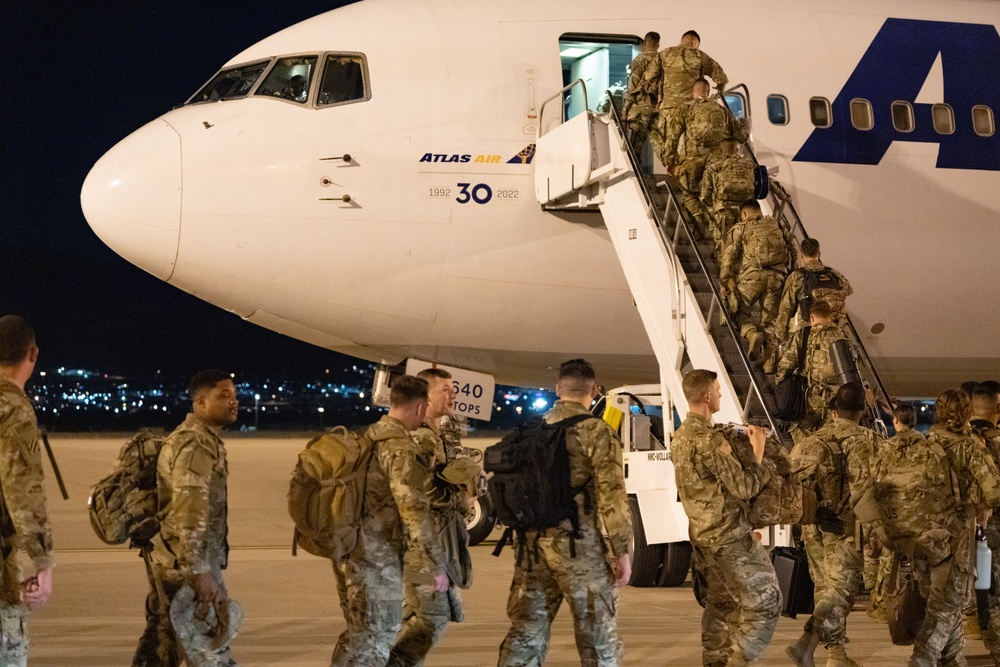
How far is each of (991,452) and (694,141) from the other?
4201 mm

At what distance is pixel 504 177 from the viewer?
42.0ft

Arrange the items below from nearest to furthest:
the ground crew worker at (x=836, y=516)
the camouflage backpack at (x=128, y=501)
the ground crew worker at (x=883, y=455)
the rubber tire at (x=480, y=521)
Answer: the camouflage backpack at (x=128, y=501) < the ground crew worker at (x=836, y=516) < the ground crew worker at (x=883, y=455) < the rubber tire at (x=480, y=521)

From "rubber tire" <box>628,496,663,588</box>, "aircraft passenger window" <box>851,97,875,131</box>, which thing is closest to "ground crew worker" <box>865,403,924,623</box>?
"rubber tire" <box>628,496,663,588</box>

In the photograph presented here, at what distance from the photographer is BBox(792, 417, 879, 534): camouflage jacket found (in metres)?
7.98

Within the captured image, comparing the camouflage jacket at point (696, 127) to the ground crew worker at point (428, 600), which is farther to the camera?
the camouflage jacket at point (696, 127)

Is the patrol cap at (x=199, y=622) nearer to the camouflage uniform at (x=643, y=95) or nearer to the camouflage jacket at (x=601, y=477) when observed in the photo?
the camouflage jacket at (x=601, y=477)

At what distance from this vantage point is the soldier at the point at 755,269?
10.4 meters

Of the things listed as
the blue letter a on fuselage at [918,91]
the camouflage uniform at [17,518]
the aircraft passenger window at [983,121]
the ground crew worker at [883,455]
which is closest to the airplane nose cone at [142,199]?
the blue letter a on fuselage at [918,91]

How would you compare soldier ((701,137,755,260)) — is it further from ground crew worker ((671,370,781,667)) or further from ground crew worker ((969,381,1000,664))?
ground crew worker ((671,370,781,667))

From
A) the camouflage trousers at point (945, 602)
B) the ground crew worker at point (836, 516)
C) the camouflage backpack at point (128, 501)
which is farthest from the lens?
the ground crew worker at point (836, 516)

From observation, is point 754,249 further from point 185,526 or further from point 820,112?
point 185,526

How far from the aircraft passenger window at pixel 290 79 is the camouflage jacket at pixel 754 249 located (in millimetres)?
4820

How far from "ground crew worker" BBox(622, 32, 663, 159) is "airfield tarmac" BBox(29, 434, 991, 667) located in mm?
4273

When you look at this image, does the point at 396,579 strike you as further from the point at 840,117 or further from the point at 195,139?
the point at 840,117
